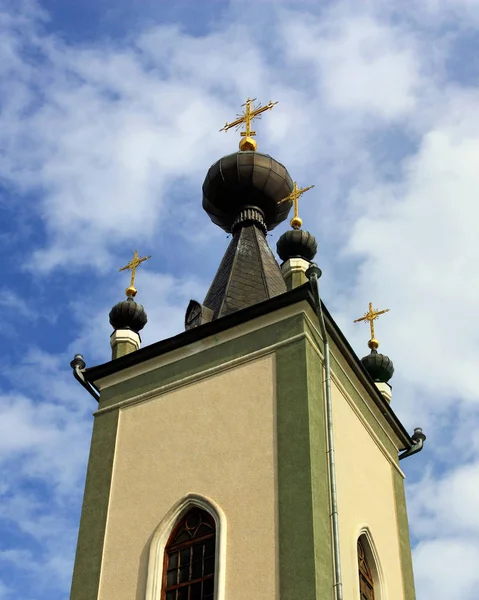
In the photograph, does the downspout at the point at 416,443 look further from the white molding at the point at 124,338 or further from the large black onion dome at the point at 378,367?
the white molding at the point at 124,338

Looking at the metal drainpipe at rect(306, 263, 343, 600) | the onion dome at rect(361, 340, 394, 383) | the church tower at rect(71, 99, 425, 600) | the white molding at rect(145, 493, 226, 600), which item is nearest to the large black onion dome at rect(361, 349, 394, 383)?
the onion dome at rect(361, 340, 394, 383)

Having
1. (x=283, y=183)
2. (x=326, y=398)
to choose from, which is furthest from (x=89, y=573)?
(x=283, y=183)

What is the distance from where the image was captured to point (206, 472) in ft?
49.1

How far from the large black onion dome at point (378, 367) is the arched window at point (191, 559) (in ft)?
18.1

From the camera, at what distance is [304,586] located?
43.2 feet

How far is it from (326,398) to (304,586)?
2.79m

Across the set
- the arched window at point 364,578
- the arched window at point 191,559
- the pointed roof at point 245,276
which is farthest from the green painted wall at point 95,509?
the arched window at point 364,578

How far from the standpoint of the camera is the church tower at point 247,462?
13969 mm

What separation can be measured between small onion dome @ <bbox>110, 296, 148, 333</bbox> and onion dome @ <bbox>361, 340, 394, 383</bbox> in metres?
3.63

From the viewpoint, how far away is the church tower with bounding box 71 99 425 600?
14.0 metres

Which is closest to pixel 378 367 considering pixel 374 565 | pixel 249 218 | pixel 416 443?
pixel 416 443

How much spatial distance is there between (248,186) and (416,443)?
528cm

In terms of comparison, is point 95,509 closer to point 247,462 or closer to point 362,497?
point 247,462

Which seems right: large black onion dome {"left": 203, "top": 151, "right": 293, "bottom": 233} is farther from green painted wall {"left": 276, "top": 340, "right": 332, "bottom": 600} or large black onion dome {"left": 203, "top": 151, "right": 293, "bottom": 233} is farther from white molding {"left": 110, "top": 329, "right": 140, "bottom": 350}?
green painted wall {"left": 276, "top": 340, "right": 332, "bottom": 600}
